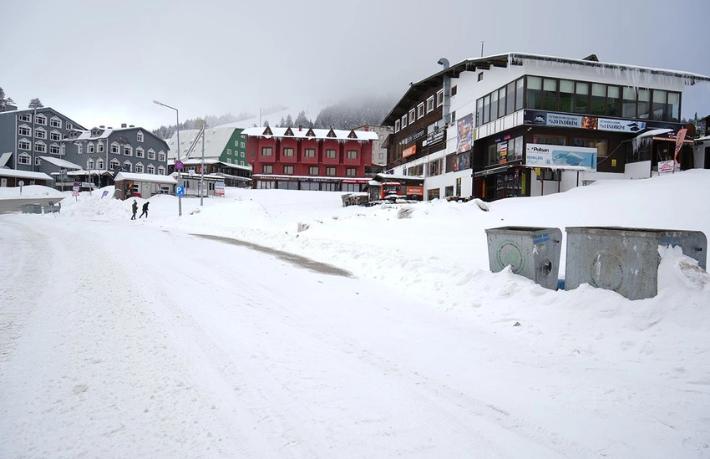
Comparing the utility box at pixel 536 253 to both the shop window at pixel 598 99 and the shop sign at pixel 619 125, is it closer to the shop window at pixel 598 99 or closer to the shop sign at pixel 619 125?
the shop sign at pixel 619 125

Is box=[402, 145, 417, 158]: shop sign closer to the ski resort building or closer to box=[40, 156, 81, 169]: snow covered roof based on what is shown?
the ski resort building

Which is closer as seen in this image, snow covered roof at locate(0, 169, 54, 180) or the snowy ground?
the snowy ground

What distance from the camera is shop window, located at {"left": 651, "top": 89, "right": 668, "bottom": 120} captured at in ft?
98.5

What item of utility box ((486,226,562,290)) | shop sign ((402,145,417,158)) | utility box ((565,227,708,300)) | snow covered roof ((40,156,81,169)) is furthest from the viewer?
snow covered roof ((40,156,81,169))

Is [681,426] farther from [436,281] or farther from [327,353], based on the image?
[436,281]

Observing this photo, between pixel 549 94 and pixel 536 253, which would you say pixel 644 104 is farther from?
pixel 536 253

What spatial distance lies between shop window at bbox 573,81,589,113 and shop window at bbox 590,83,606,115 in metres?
0.45

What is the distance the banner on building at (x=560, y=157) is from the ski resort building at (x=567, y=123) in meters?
0.07

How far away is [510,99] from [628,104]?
941 centimetres

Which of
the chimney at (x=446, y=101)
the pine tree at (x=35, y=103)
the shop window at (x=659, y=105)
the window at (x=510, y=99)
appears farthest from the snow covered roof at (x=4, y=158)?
the shop window at (x=659, y=105)

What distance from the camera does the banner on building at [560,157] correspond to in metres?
27.2

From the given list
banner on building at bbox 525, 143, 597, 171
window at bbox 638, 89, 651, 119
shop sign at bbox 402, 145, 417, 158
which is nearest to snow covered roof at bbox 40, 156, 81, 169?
shop sign at bbox 402, 145, 417, 158

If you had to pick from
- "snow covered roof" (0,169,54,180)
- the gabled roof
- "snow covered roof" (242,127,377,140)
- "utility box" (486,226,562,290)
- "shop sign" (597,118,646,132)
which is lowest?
"utility box" (486,226,562,290)

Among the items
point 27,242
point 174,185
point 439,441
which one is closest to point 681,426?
point 439,441
